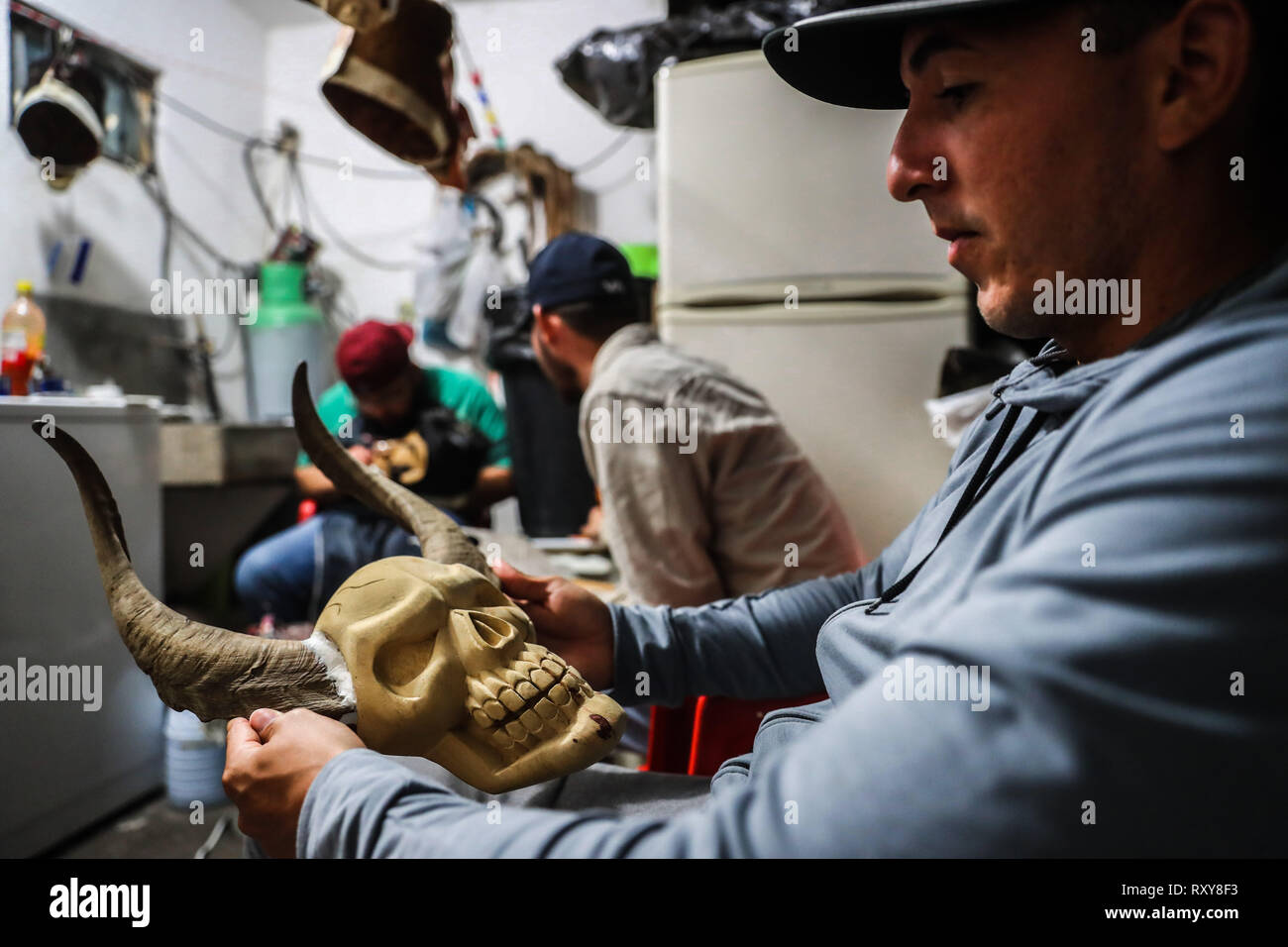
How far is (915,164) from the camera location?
75cm

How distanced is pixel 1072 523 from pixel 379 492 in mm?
912

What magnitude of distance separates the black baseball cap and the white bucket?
7.60ft

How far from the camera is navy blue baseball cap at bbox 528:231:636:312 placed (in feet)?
7.04

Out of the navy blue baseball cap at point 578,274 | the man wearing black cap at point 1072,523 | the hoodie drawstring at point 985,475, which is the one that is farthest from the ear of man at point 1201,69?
the navy blue baseball cap at point 578,274

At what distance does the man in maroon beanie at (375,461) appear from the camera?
2678mm

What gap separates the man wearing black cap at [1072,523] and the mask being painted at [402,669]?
0.10 meters

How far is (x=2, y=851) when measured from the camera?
3.51 ft

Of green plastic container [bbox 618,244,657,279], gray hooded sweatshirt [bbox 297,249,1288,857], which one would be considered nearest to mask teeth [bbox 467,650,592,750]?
gray hooded sweatshirt [bbox 297,249,1288,857]

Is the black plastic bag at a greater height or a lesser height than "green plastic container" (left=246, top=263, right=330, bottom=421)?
greater

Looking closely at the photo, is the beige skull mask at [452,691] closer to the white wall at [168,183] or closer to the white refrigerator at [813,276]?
the white wall at [168,183]

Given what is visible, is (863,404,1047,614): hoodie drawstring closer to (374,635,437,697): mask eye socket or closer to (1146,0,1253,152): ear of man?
(1146,0,1253,152): ear of man

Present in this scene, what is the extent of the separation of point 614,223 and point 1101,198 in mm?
3716
